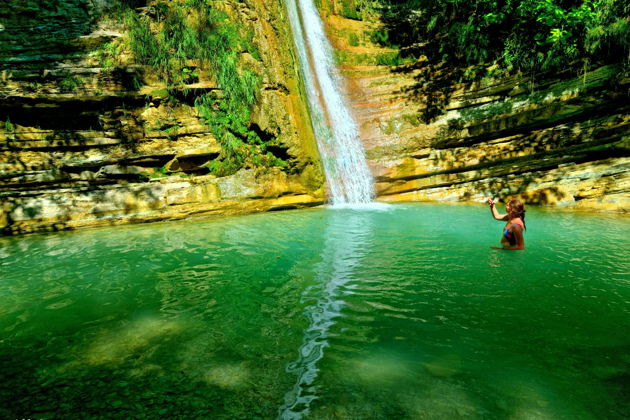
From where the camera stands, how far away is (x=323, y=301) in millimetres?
3287

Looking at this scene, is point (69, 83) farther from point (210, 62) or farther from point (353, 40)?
point (353, 40)

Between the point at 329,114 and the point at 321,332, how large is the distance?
10339mm

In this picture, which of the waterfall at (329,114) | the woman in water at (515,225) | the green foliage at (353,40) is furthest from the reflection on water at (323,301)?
the green foliage at (353,40)

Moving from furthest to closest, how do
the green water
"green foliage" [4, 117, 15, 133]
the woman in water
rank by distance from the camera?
"green foliage" [4, 117, 15, 133] < the woman in water < the green water

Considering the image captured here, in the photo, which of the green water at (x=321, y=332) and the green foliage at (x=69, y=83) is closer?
the green water at (x=321, y=332)

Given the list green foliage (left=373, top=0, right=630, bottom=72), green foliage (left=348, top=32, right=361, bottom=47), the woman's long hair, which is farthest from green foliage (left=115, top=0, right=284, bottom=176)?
green foliage (left=373, top=0, right=630, bottom=72)

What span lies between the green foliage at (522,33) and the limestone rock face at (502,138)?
56cm

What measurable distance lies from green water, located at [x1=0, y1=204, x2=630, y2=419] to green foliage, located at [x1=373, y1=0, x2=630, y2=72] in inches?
268

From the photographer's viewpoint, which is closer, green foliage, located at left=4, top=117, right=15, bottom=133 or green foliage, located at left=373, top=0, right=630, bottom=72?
green foliage, located at left=4, top=117, right=15, bottom=133

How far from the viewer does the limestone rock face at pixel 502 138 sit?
898cm

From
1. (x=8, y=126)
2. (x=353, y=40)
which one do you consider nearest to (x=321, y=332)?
(x=8, y=126)

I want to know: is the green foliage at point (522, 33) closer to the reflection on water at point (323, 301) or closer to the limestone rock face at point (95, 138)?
the limestone rock face at point (95, 138)

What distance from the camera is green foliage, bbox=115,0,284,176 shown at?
29.6 feet

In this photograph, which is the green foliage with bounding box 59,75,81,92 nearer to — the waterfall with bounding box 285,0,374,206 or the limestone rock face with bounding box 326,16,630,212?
the waterfall with bounding box 285,0,374,206
